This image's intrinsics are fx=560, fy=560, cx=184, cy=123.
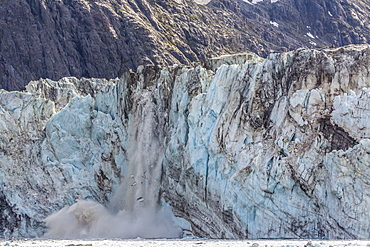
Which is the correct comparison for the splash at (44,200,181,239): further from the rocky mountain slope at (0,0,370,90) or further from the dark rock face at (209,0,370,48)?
the dark rock face at (209,0,370,48)

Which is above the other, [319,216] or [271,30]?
[319,216]

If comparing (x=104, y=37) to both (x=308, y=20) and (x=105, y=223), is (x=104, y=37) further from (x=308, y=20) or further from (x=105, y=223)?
(x=308, y=20)

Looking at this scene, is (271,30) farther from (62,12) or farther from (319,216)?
(319,216)

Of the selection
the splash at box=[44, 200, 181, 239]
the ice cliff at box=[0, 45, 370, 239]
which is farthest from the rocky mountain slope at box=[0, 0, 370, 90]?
the splash at box=[44, 200, 181, 239]

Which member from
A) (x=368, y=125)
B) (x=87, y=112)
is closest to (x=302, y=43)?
(x=87, y=112)

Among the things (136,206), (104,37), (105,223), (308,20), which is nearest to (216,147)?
(136,206)
